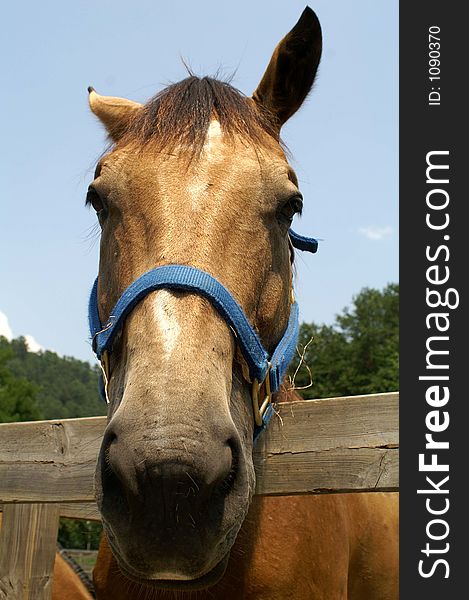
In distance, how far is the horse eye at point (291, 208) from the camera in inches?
98.9

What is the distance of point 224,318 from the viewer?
2.03m

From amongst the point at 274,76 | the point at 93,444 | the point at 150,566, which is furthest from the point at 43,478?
the point at 274,76

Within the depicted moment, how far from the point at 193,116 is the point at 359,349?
3224cm

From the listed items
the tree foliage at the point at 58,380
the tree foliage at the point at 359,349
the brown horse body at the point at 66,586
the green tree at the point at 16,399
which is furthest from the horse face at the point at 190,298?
the tree foliage at the point at 58,380

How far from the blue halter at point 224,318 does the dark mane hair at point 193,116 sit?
1.84 feet

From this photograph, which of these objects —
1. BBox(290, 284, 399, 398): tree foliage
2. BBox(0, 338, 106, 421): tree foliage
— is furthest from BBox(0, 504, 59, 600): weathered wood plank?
BBox(0, 338, 106, 421): tree foliage

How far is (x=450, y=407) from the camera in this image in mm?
2205

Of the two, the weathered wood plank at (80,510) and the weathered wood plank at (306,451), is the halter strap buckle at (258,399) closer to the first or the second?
the weathered wood plank at (306,451)

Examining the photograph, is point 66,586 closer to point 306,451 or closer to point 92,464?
point 92,464

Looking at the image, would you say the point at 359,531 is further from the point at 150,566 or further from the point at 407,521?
the point at 150,566

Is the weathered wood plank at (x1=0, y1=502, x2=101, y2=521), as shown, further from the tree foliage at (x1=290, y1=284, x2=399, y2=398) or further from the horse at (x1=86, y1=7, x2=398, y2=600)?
the tree foliage at (x1=290, y1=284, x2=399, y2=398)

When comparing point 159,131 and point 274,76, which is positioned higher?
point 274,76

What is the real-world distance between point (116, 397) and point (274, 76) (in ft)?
5.26

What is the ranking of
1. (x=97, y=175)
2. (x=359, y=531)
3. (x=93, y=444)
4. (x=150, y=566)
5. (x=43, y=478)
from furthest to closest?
1. (x=359, y=531)
2. (x=43, y=478)
3. (x=93, y=444)
4. (x=97, y=175)
5. (x=150, y=566)
